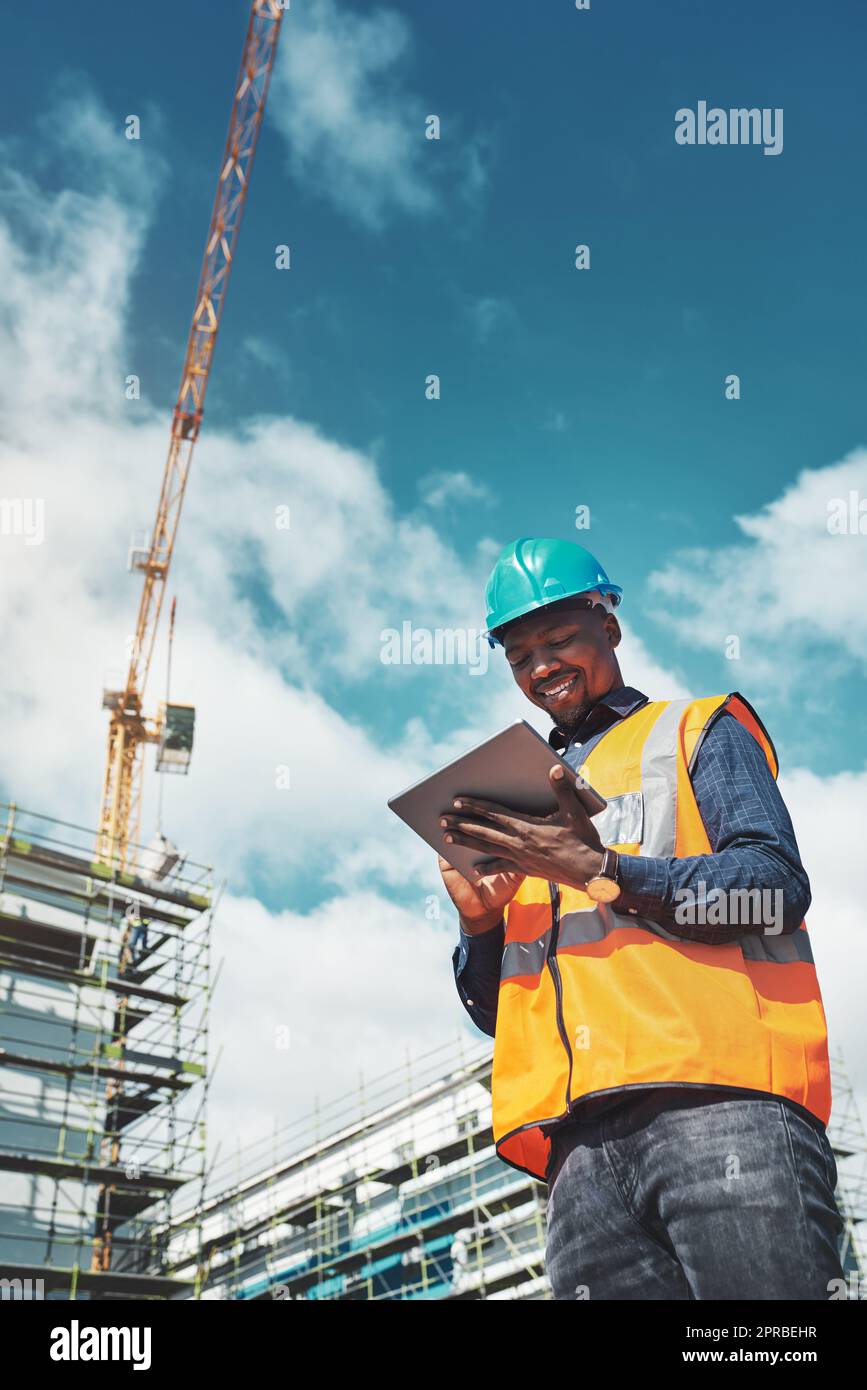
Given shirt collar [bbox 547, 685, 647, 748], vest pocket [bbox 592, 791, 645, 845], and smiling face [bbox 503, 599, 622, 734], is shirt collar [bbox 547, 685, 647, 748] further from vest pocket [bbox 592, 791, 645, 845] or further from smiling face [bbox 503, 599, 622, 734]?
vest pocket [bbox 592, 791, 645, 845]

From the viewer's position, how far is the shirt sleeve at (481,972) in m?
2.24

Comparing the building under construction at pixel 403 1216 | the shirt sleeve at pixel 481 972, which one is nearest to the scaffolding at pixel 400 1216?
the building under construction at pixel 403 1216

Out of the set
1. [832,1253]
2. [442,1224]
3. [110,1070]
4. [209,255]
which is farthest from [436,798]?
[209,255]

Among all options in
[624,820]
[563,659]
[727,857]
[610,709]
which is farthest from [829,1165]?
[563,659]

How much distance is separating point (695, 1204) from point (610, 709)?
41.0 inches

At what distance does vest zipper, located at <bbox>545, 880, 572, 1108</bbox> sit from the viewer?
1.81 m

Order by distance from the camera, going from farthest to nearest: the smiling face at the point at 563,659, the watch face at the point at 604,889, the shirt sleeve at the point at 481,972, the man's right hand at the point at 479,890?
the smiling face at the point at 563,659, the shirt sleeve at the point at 481,972, the man's right hand at the point at 479,890, the watch face at the point at 604,889

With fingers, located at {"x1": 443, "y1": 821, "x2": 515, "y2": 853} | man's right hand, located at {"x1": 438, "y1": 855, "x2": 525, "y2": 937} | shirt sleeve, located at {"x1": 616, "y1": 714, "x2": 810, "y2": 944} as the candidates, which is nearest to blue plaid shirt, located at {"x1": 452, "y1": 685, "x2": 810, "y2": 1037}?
shirt sleeve, located at {"x1": 616, "y1": 714, "x2": 810, "y2": 944}

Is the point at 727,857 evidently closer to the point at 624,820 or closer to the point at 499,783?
the point at 624,820

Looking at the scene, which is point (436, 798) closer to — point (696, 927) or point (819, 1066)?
point (696, 927)

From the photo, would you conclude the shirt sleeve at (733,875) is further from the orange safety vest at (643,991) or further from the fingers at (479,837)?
the fingers at (479,837)

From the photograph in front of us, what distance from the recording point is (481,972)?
2268 millimetres

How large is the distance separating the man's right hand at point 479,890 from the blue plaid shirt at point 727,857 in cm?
10
